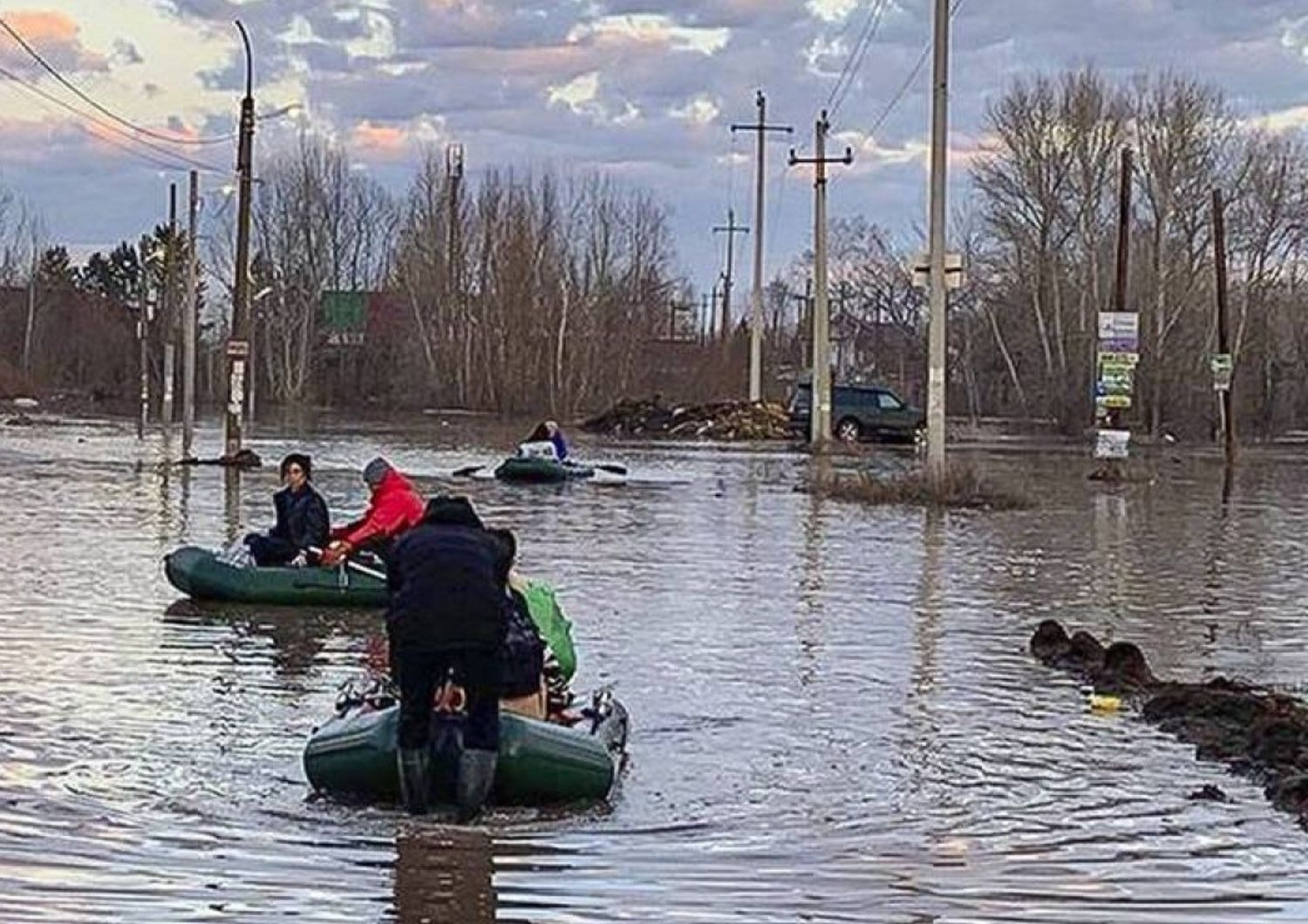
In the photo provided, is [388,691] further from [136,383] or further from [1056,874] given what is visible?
[136,383]

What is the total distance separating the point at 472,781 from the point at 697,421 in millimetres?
69062

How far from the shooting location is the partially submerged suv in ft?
235

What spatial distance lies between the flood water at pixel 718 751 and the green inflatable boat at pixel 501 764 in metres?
0.16

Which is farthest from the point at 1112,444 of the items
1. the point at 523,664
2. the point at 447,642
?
the point at 447,642

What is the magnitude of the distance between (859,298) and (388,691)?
12204 cm

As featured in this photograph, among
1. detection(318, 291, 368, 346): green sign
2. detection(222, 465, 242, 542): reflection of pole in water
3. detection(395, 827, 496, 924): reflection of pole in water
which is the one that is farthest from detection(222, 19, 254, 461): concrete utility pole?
detection(318, 291, 368, 346): green sign

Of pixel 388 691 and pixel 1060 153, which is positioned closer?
pixel 388 691

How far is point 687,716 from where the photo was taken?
14.5 m

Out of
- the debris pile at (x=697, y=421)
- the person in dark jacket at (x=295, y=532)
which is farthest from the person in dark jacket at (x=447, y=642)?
the debris pile at (x=697, y=421)

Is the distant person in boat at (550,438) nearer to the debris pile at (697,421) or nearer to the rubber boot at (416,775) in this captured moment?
the rubber boot at (416,775)

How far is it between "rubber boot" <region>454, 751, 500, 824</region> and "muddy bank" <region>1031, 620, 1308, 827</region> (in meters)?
3.85

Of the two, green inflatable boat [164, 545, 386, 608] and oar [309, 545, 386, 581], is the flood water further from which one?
oar [309, 545, 386, 581]

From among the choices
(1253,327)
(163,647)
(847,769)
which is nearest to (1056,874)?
(847,769)

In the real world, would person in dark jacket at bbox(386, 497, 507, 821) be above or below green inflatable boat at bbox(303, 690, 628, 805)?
above
